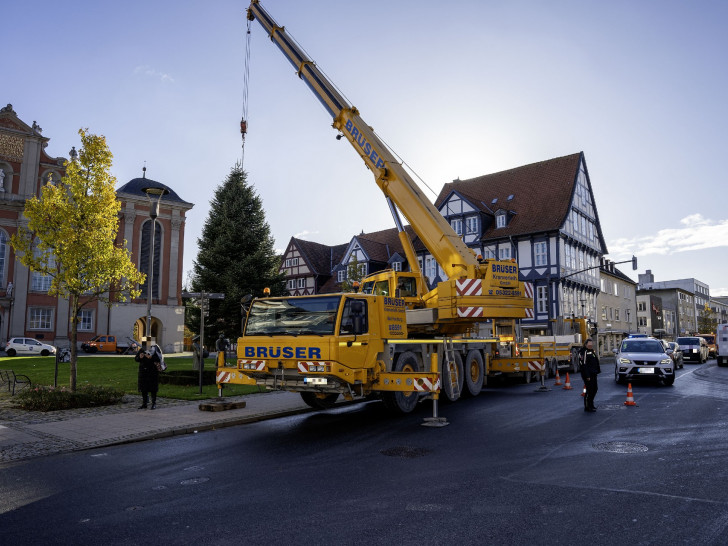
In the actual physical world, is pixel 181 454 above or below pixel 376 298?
below

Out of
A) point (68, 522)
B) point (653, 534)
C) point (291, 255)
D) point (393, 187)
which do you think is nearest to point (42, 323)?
point (291, 255)

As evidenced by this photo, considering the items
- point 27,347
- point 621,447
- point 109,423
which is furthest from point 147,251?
point 621,447

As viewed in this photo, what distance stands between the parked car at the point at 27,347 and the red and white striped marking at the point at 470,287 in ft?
114

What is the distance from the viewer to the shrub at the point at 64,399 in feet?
39.8

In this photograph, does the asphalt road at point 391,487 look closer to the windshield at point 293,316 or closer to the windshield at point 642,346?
the windshield at point 293,316

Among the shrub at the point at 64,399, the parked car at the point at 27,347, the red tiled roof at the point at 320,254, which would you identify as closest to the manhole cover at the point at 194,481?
the shrub at the point at 64,399

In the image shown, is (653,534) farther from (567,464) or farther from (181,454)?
(181,454)

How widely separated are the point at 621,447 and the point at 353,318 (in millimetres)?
4823

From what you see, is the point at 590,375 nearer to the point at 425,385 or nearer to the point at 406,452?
the point at 425,385

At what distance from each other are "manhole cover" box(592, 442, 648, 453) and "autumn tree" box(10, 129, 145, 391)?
40.0 ft

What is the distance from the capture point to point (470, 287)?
1297cm

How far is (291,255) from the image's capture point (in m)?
56.7

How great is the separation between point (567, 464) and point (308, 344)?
488 centimetres

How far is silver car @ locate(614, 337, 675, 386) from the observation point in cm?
1758
